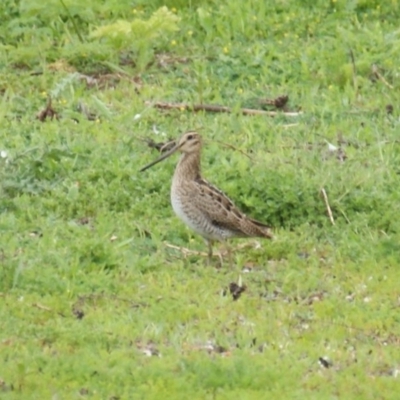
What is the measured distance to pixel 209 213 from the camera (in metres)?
10.5

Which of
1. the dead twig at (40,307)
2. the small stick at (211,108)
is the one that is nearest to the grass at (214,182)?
the dead twig at (40,307)

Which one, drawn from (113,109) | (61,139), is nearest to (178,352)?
(61,139)

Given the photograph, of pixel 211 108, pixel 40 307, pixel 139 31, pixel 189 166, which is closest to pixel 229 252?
pixel 189 166

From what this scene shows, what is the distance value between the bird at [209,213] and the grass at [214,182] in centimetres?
23

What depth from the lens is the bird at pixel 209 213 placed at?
10461 mm

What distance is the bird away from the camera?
10.5 m

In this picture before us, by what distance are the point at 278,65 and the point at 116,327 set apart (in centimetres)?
557

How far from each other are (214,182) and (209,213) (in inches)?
40.4

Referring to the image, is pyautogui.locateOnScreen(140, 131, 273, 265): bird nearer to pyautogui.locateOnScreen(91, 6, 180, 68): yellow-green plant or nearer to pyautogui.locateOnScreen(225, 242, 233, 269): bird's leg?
pyautogui.locateOnScreen(225, 242, 233, 269): bird's leg

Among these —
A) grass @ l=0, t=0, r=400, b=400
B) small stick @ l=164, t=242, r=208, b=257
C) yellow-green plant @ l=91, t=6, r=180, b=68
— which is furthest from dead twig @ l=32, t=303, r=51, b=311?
yellow-green plant @ l=91, t=6, r=180, b=68

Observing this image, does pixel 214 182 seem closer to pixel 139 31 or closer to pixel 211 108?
pixel 211 108

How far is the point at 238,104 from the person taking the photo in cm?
1322

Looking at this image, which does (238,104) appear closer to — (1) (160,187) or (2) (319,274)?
(1) (160,187)

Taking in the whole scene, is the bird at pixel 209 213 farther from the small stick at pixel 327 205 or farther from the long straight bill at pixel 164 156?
the small stick at pixel 327 205
